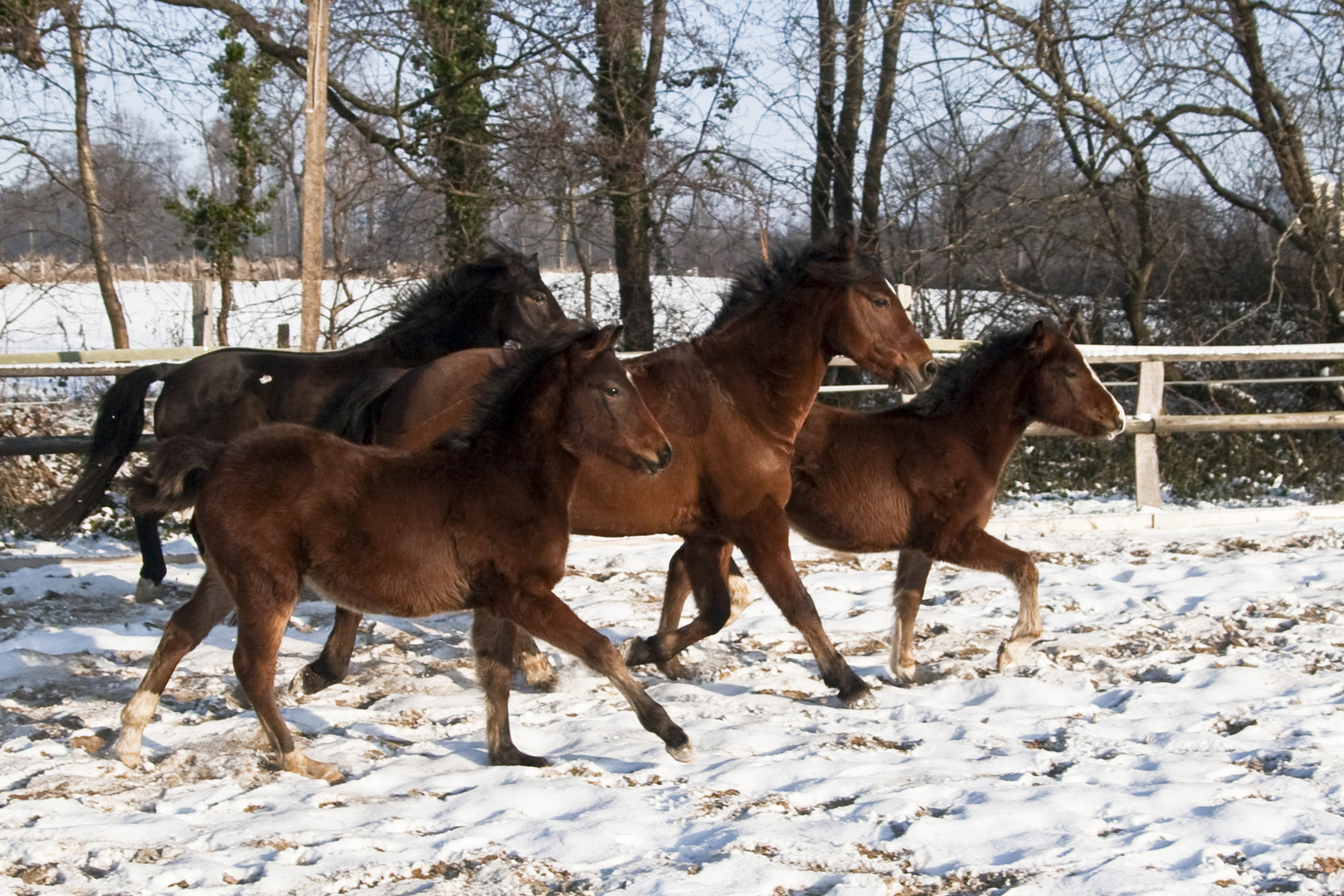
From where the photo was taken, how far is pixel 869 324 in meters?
5.59

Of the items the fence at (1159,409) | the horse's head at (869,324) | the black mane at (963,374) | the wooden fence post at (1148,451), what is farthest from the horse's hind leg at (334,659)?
the wooden fence post at (1148,451)

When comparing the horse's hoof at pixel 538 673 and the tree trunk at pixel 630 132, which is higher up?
the tree trunk at pixel 630 132

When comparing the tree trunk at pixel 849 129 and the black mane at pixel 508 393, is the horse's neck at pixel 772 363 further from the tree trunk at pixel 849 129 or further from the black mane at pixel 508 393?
the tree trunk at pixel 849 129

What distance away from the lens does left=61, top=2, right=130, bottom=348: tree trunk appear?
1381 cm

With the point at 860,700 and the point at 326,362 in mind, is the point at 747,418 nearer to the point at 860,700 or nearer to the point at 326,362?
the point at 860,700

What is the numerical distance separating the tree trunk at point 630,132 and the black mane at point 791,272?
8651 millimetres

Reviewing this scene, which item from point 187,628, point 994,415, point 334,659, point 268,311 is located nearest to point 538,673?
point 334,659

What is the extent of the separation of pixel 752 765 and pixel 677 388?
189cm

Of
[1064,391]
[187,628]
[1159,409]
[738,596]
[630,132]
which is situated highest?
[630,132]

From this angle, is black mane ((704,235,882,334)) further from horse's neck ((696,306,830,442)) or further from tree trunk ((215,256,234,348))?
tree trunk ((215,256,234,348))

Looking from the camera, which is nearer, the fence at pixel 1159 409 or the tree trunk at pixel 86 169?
the fence at pixel 1159 409

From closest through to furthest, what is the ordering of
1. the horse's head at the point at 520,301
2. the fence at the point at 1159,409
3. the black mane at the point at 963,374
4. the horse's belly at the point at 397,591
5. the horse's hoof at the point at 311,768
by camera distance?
1. the horse's hoof at the point at 311,768
2. the horse's belly at the point at 397,591
3. the black mane at the point at 963,374
4. the horse's head at the point at 520,301
5. the fence at the point at 1159,409

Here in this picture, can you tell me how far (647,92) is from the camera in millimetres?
14906

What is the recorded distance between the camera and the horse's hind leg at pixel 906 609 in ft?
18.4
